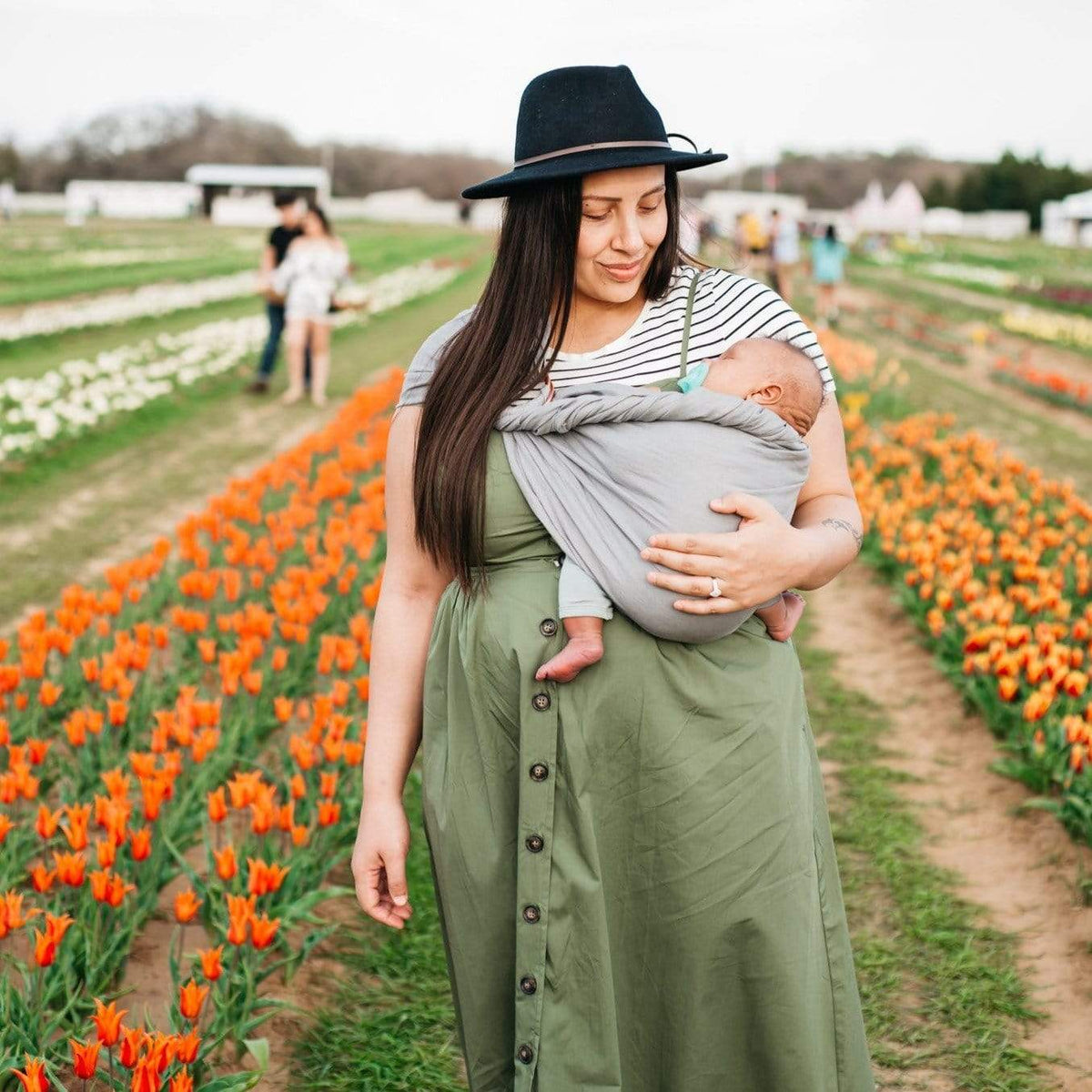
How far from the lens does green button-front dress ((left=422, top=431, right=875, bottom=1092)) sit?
163 centimetres

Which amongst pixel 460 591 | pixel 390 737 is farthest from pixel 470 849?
pixel 460 591

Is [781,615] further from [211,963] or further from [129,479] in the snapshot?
[129,479]

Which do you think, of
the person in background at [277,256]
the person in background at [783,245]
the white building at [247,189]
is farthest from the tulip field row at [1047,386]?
the white building at [247,189]

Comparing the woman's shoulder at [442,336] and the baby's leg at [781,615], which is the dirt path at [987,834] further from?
the woman's shoulder at [442,336]

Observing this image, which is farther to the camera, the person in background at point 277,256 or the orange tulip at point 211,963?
the person in background at point 277,256

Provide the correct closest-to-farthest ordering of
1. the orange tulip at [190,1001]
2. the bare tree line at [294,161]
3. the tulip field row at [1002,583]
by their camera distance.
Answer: the orange tulip at [190,1001] → the tulip field row at [1002,583] → the bare tree line at [294,161]

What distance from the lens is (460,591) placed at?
5.75 ft

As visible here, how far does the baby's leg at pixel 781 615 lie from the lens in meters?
1.69

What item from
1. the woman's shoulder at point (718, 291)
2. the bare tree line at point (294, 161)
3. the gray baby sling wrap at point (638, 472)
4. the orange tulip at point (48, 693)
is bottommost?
the orange tulip at point (48, 693)

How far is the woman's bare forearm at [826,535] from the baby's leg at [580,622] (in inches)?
10.7

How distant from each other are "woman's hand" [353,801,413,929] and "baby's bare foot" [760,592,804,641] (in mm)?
595

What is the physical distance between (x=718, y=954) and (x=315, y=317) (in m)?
9.49

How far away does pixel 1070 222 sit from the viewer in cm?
5616

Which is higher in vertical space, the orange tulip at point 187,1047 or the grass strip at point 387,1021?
the orange tulip at point 187,1047
